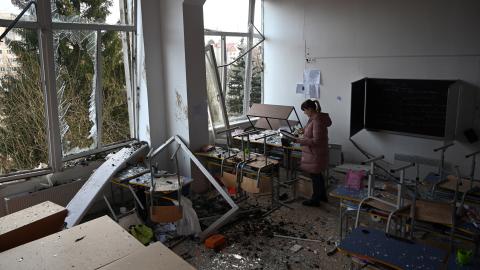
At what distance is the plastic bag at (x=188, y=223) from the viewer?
3.89m

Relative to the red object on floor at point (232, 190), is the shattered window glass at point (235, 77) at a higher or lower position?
higher

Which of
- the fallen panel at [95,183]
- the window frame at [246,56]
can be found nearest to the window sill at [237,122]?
the window frame at [246,56]

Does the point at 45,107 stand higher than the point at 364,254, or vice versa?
the point at 45,107

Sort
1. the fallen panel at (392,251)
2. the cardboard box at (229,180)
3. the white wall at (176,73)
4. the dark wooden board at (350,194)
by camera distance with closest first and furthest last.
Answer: the fallen panel at (392,251), the dark wooden board at (350,194), the cardboard box at (229,180), the white wall at (176,73)

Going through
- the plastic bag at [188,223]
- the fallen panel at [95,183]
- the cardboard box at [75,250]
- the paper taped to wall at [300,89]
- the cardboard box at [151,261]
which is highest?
the paper taped to wall at [300,89]

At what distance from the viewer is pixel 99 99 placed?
4535mm

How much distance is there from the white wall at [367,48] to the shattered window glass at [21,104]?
163 inches

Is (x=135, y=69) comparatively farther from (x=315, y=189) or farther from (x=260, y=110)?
(x=315, y=189)

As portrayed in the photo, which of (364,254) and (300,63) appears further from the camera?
(300,63)

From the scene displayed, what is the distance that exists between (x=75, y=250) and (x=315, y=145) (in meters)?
3.21

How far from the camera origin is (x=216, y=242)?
366 cm

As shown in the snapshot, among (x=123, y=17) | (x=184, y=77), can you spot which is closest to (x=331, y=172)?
(x=184, y=77)

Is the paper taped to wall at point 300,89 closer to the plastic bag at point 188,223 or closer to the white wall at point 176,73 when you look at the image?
the white wall at point 176,73

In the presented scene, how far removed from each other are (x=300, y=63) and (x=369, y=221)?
3.25 meters
